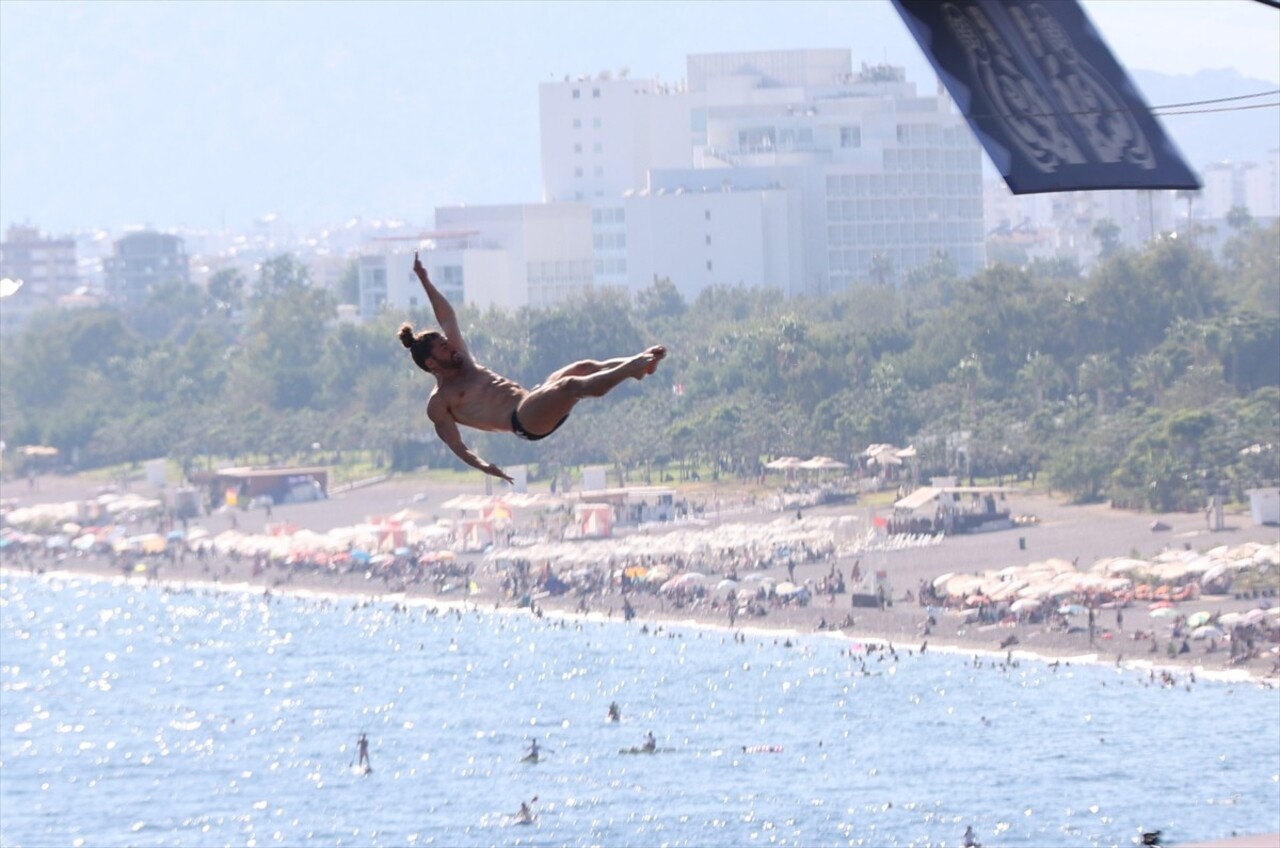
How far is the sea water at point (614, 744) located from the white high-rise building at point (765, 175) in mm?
58255

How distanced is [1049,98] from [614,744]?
40.4 meters

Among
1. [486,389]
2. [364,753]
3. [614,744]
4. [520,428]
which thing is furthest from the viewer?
[614,744]

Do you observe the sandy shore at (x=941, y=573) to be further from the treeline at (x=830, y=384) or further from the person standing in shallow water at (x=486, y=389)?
the person standing in shallow water at (x=486, y=389)

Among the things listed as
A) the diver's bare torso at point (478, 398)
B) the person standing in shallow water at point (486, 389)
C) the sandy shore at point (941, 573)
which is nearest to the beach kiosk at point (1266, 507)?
the sandy shore at point (941, 573)

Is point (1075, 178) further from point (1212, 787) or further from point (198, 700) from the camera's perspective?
point (198, 700)

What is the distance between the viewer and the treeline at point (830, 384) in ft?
258

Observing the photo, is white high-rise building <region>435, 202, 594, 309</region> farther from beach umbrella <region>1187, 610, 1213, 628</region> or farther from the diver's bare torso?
the diver's bare torso

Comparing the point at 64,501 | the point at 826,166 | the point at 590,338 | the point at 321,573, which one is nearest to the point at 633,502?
the point at 321,573

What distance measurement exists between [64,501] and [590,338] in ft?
79.2

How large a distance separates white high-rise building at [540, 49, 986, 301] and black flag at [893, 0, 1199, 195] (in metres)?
114

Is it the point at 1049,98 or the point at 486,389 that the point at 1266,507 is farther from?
the point at 486,389

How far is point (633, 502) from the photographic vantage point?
8350cm

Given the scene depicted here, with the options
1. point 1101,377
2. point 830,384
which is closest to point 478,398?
point 1101,377

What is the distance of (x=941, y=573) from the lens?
68.8 m
